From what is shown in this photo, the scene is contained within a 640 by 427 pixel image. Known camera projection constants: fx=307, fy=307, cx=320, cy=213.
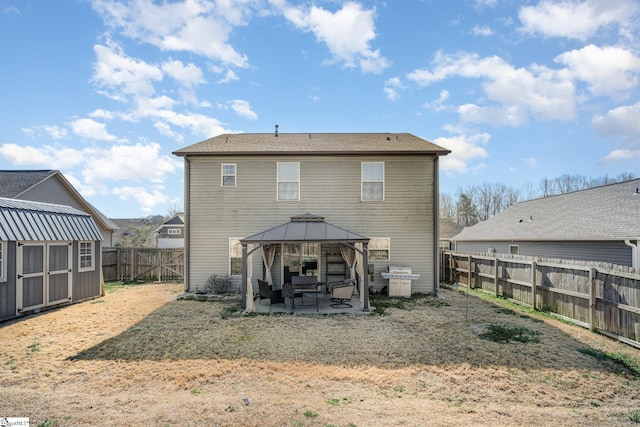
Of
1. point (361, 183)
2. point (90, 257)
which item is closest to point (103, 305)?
point (90, 257)

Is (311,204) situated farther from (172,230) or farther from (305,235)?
(172,230)

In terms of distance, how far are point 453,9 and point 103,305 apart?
48.8 ft

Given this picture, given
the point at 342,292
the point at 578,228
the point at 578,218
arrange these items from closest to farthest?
the point at 342,292 → the point at 578,228 → the point at 578,218

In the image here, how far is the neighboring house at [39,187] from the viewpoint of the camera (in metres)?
16.4

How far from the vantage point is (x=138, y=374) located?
4.84m

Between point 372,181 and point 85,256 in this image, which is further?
point 372,181

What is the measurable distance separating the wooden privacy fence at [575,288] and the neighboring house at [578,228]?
10.8 feet

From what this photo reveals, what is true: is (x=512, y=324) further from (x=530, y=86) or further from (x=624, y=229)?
(x=530, y=86)

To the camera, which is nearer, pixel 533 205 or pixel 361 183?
pixel 361 183

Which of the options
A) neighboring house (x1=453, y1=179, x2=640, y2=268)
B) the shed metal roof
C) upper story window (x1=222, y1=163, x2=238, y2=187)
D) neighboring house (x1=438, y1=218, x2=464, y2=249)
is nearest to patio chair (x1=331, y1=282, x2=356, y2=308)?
the shed metal roof

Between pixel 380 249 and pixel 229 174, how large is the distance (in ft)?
22.0

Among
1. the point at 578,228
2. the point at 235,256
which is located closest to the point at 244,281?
the point at 235,256

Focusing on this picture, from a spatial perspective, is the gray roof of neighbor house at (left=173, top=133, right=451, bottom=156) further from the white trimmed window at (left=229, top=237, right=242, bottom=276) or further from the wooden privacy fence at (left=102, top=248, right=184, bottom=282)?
the wooden privacy fence at (left=102, top=248, right=184, bottom=282)

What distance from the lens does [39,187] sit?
17.4 metres
